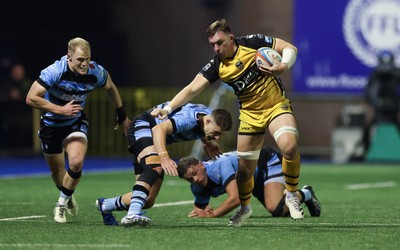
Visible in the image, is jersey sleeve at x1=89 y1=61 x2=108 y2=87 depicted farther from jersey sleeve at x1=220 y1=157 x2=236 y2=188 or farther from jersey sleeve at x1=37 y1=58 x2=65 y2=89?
jersey sleeve at x1=220 y1=157 x2=236 y2=188

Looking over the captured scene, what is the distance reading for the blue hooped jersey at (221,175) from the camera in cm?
1294

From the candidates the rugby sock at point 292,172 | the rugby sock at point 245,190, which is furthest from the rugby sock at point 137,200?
the rugby sock at point 292,172

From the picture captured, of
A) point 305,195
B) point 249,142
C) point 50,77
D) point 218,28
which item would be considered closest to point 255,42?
point 218,28

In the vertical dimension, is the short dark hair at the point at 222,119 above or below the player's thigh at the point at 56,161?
above

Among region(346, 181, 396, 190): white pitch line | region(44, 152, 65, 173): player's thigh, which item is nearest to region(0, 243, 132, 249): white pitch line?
region(44, 152, 65, 173): player's thigh

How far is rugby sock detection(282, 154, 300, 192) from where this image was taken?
11.5m

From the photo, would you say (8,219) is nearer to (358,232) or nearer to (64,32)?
Answer: (358,232)

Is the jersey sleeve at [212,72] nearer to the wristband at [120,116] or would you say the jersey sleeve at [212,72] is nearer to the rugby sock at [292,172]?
the rugby sock at [292,172]

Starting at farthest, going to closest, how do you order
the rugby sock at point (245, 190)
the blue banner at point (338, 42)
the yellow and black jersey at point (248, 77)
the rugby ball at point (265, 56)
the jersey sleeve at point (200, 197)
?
1. the blue banner at point (338, 42)
2. the jersey sleeve at point (200, 197)
3. the rugby sock at point (245, 190)
4. the yellow and black jersey at point (248, 77)
5. the rugby ball at point (265, 56)

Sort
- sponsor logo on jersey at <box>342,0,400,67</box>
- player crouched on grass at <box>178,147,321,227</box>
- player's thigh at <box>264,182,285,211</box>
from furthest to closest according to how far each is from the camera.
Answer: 1. sponsor logo on jersey at <box>342,0,400,67</box>
2. player's thigh at <box>264,182,285,211</box>
3. player crouched on grass at <box>178,147,321,227</box>

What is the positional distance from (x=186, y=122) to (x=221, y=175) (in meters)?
1.46

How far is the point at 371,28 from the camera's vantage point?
91.3 feet

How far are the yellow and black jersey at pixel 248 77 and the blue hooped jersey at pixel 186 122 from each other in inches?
17.5

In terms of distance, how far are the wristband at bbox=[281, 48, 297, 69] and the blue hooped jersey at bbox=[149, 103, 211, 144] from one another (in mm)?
1020
